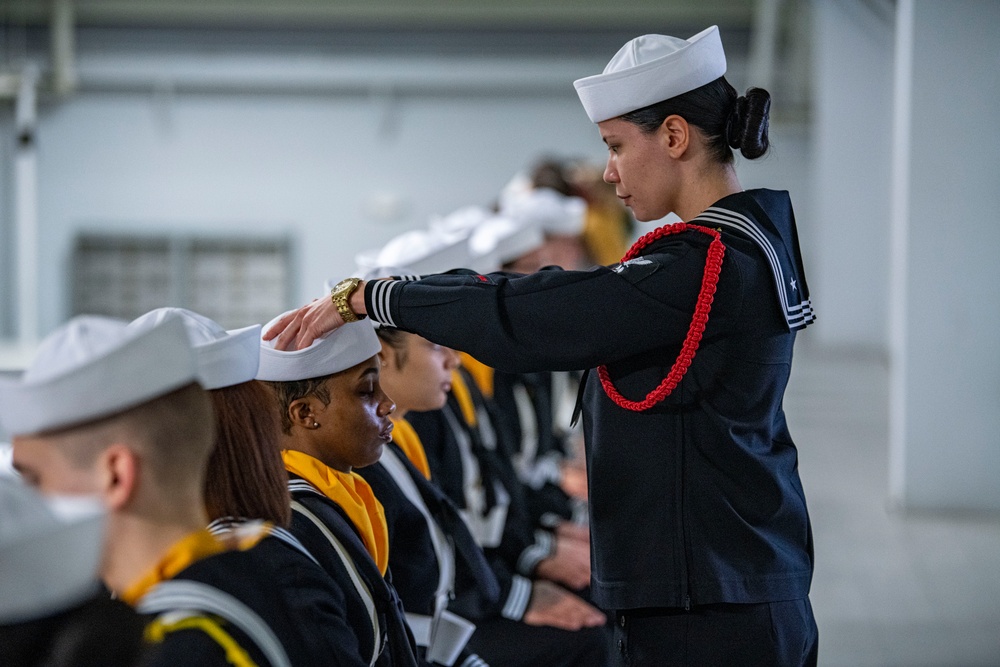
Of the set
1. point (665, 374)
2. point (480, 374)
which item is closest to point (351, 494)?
point (665, 374)

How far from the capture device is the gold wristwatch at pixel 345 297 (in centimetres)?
188

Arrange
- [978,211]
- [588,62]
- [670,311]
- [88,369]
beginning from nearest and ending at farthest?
[88,369]
[670,311]
[978,211]
[588,62]

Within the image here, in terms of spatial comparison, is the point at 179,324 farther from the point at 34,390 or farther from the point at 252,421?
the point at 252,421

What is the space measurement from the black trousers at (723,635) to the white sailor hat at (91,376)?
40.7 inches

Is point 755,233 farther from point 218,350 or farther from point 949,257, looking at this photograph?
point 949,257

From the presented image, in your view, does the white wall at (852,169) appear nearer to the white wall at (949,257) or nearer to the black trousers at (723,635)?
the white wall at (949,257)

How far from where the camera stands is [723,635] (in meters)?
1.86

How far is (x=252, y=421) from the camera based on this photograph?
1.55 meters

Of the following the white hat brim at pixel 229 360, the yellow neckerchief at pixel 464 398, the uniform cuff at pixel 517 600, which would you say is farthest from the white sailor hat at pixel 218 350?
the yellow neckerchief at pixel 464 398

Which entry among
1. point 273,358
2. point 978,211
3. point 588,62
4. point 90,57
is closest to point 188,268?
point 90,57

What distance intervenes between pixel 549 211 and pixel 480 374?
1.37 metres

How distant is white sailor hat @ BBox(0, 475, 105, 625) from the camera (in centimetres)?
106

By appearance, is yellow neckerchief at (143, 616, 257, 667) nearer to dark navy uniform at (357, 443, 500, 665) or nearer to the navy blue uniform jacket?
the navy blue uniform jacket

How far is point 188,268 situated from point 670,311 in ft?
36.6
